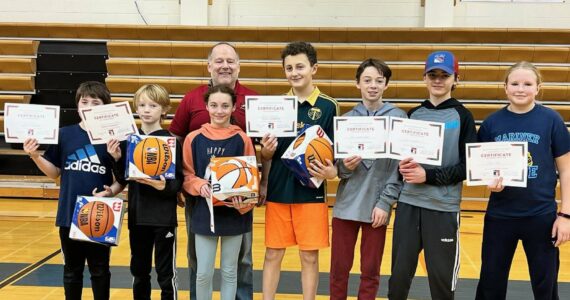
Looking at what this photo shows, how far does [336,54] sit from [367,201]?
612cm

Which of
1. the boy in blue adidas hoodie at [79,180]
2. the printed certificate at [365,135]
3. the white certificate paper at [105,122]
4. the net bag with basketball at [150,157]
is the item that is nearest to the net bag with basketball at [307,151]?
the printed certificate at [365,135]

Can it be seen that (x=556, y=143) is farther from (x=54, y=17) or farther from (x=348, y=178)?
(x=54, y=17)

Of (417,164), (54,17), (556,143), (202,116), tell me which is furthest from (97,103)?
(54,17)

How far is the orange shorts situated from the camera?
2762 mm

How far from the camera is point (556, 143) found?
2.45m

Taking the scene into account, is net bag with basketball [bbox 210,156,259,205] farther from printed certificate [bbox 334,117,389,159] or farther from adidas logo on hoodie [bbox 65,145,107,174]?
adidas logo on hoodie [bbox 65,145,107,174]

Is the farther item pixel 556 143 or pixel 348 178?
pixel 348 178

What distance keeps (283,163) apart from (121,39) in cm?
703

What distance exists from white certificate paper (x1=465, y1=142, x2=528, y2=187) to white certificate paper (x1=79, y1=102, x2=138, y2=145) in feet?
5.74

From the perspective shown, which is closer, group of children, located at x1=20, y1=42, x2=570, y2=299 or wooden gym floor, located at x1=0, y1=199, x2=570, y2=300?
group of children, located at x1=20, y1=42, x2=570, y2=299

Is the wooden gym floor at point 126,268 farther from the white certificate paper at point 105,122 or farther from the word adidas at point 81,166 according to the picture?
the white certificate paper at point 105,122

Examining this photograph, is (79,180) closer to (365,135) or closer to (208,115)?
(208,115)

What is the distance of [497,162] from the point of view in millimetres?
2398

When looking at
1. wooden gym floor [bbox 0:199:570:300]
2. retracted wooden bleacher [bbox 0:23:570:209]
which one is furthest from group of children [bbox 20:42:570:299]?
retracted wooden bleacher [bbox 0:23:570:209]
